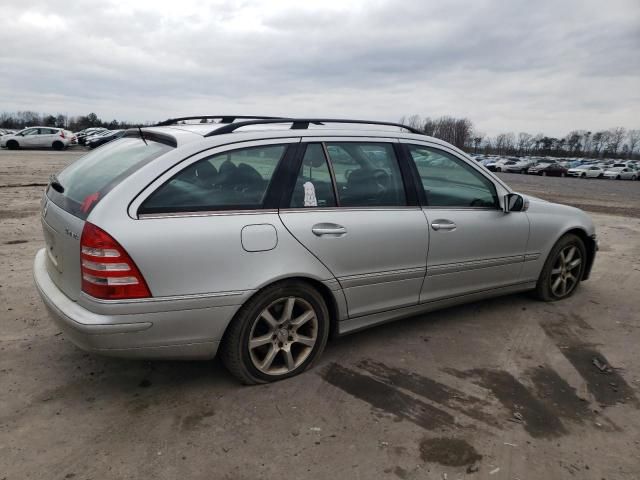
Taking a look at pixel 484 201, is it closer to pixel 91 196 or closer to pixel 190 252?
pixel 190 252

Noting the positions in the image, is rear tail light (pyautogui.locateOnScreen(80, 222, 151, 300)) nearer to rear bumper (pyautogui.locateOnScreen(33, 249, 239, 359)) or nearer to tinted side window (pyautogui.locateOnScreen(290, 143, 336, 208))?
rear bumper (pyautogui.locateOnScreen(33, 249, 239, 359))

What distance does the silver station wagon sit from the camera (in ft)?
8.93

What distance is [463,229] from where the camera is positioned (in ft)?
13.0

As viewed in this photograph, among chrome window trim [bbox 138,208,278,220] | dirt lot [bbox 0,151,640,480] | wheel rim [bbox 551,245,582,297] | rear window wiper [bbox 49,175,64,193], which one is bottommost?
dirt lot [bbox 0,151,640,480]

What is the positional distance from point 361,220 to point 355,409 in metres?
1.21

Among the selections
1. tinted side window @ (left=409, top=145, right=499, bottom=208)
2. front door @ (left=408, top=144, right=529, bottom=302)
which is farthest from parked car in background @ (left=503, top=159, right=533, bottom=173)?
tinted side window @ (left=409, top=145, right=499, bottom=208)

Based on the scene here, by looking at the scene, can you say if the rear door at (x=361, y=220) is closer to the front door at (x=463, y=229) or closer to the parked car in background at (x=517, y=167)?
the front door at (x=463, y=229)

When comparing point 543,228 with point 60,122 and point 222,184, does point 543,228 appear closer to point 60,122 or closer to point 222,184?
point 222,184

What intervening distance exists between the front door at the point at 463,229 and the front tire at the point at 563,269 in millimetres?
575

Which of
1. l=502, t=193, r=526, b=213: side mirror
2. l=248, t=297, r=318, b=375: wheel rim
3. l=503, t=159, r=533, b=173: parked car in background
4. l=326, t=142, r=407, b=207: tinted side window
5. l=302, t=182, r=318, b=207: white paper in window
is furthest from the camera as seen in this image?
l=503, t=159, r=533, b=173: parked car in background

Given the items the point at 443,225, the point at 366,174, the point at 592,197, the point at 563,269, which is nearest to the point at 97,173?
the point at 366,174

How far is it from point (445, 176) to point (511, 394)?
1697 mm

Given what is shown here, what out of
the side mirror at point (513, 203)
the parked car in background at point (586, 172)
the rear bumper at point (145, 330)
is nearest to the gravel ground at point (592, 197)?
the side mirror at point (513, 203)

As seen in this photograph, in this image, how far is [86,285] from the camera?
272 centimetres
